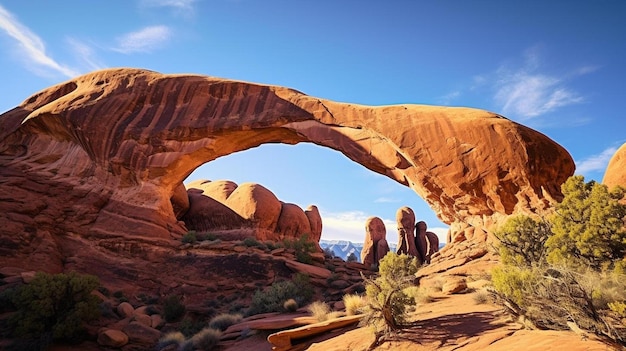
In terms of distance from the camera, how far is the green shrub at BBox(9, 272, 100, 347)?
1128cm

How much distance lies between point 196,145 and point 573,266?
19390 mm

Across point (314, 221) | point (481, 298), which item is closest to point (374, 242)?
point (314, 221)

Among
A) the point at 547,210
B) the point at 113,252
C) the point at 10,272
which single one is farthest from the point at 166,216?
the point at 547,210

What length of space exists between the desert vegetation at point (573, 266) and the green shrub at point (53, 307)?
13006mm

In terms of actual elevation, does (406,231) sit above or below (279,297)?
above

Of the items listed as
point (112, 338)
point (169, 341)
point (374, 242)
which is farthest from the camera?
point (374, 242)

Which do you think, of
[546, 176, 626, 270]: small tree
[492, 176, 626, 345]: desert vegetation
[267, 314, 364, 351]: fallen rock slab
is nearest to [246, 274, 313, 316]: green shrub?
[267, 314, 364, 351]: fallen rock slab

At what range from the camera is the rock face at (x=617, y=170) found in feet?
37.4

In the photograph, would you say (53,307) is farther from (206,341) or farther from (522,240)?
(522,240)

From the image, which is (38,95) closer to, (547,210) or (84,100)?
(84,100)

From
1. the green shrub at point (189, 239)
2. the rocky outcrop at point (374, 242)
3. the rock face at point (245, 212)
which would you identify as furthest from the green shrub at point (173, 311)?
the rocky outcrop at point (374, 242)

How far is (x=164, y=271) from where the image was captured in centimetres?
1880

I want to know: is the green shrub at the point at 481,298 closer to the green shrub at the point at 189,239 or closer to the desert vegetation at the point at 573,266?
the desert vegetation at the point at 573,266

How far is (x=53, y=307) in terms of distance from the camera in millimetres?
11977
